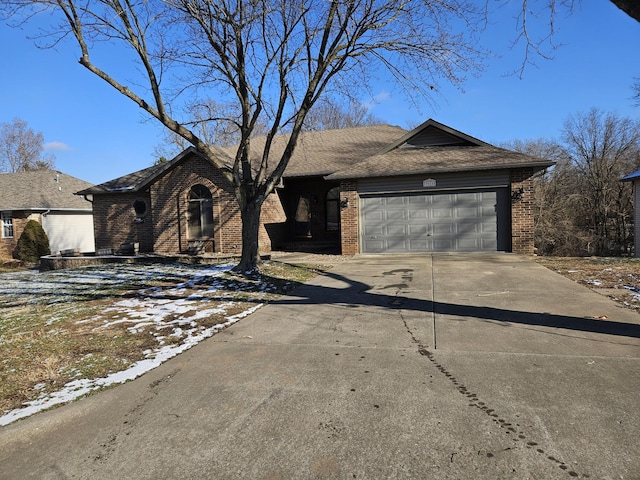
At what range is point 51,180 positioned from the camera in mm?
29203

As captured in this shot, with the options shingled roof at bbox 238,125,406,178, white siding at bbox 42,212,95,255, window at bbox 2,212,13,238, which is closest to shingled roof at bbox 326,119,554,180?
shingled roof at bbox 238,125,406,178

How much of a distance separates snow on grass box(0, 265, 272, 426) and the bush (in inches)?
566

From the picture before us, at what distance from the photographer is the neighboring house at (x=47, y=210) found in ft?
84.6

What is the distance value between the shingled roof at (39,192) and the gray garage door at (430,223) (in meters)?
22.2

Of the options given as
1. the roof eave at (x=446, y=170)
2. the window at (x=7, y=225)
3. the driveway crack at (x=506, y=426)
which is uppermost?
the roof eave at (x=446, y=170)

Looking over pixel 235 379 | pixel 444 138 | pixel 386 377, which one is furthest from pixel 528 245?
pixel 235 379

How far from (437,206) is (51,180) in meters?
27.5

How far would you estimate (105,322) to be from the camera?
20.8 feet

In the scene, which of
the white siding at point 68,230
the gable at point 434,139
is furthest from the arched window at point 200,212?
the white siding at point 68,230

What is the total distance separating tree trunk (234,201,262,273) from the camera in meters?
10.6

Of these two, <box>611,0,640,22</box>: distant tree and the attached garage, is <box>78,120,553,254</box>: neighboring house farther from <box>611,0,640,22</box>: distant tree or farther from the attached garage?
<box>611,0,640,22</box>: distant tree

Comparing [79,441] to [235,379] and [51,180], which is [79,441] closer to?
[235,379]

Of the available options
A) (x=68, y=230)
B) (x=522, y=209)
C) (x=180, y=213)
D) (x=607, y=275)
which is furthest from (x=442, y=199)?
(x=68, y=230)

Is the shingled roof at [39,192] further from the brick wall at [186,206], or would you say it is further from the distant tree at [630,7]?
the distant tree at [630,7]
